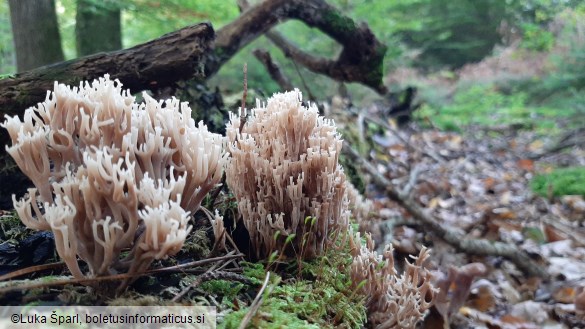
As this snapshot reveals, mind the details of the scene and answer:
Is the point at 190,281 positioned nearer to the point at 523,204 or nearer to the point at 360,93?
the point at 523,204

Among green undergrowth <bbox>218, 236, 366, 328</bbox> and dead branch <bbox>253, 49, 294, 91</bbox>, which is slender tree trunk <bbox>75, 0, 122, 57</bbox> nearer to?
dead branch <bbox>253, 49, 294, 91</bbox>

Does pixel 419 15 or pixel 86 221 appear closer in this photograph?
pixel 86 221

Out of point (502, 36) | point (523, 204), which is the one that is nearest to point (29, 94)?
point (523, 204)

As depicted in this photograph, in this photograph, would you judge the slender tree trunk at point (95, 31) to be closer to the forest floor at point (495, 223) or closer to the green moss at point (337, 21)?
the green moss at point (337, 21)

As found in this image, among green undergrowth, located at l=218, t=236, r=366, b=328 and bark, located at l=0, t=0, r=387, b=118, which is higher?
bark, located at l=0, t=0, r=387, b=118

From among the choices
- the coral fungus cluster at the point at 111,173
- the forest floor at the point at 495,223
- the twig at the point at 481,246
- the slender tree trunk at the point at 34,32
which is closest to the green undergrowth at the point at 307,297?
the coral fungus cluster at the point at 111,173

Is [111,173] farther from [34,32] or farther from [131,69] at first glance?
[34,32]

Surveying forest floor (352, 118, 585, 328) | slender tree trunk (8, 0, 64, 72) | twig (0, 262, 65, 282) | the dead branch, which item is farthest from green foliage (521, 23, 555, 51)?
twig (0, 262, 65, 282)
